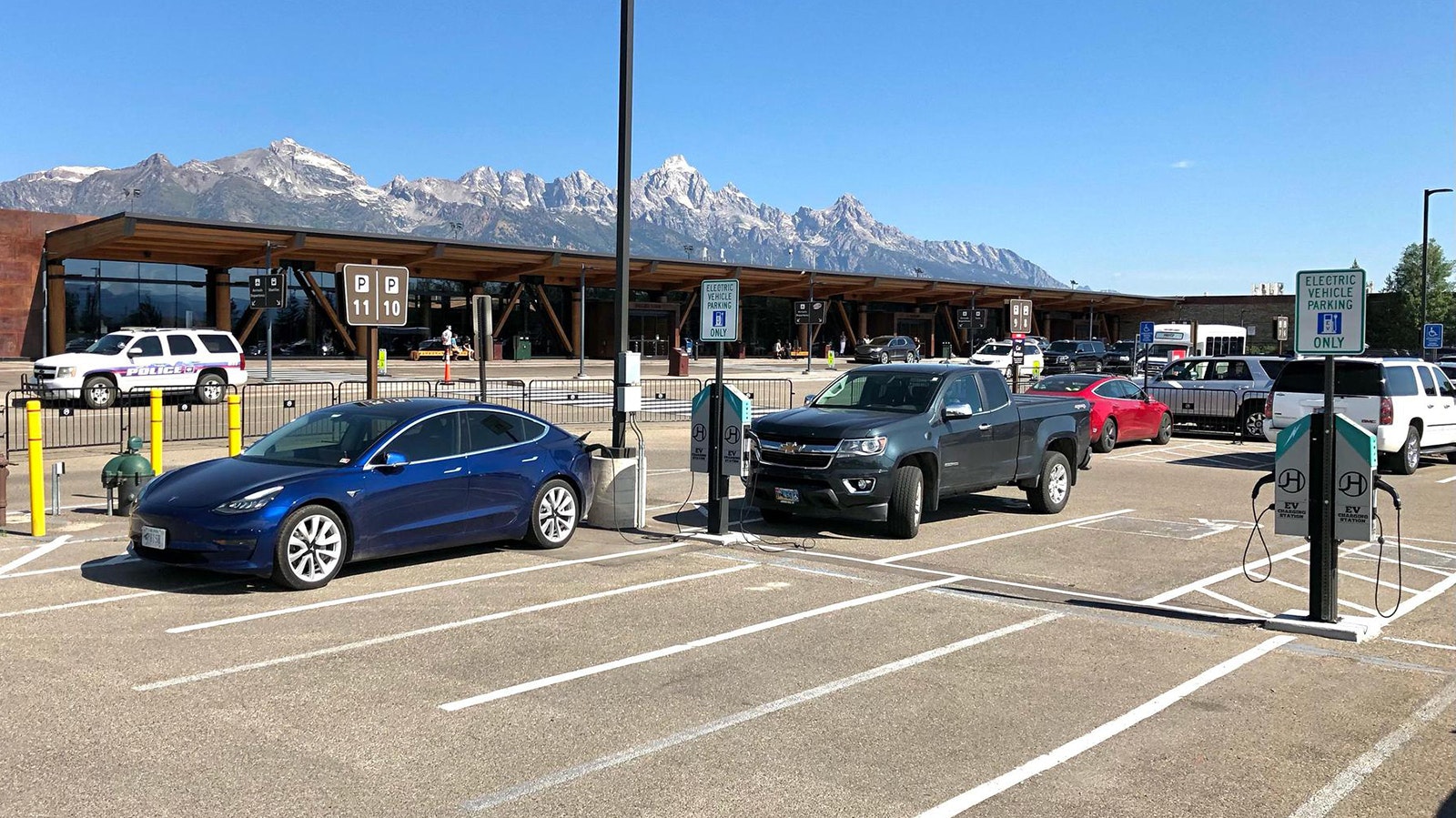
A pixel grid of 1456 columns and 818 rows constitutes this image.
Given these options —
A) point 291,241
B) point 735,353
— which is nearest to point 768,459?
point 291,241

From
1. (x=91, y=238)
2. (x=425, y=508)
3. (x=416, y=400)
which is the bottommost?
(x=425, y=508)

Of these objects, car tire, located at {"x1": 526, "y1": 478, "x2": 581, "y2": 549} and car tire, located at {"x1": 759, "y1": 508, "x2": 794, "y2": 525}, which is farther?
car tire, located at {"x1": 759, "y1": 508, "x2": 794, "y2": 525}

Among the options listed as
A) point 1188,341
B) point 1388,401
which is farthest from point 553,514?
point 1188,341

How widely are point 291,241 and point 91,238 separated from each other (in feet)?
21.4

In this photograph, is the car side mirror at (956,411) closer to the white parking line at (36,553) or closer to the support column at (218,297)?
the white parking line at (36,553)

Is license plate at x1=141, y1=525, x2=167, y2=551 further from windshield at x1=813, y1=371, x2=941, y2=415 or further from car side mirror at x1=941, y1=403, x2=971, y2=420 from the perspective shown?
car side mirror at x1=941, y1=403, x2=971, y2=420

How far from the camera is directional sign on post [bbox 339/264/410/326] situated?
1391cm

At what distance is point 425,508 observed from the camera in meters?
9.91

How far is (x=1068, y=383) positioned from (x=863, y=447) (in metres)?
13.0

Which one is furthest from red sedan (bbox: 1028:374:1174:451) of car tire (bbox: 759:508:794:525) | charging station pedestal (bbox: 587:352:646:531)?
charging station pedestal (bbox: 587:352:646:531)

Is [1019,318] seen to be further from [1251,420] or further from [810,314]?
[810,314]

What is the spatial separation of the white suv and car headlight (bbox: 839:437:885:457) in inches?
798

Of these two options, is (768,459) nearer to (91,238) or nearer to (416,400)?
(416,400)

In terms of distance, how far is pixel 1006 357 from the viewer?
52.8 meters
